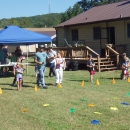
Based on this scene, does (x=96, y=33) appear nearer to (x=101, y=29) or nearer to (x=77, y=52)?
(x=101, y=29)

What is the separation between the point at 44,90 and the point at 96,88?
6.25 feet

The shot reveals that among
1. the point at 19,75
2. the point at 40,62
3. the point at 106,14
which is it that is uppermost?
the point at 106,14

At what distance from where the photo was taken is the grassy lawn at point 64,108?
21.6 ft

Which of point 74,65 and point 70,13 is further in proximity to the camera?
point 70,13

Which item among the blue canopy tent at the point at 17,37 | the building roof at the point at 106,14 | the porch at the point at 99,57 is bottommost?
the porch at the point at 99,57

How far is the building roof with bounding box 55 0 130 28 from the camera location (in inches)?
845

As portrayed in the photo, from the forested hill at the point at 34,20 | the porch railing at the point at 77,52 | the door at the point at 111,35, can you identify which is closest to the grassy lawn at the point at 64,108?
the porch railing at the point at 77,52

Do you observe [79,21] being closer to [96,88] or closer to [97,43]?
[97,43]

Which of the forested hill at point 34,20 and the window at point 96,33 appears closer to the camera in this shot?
the window at point 96,33

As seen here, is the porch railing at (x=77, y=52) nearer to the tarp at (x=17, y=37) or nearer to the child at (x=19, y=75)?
the tarp at (x=17, y=37)

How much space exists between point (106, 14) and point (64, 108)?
Result: 16.4m

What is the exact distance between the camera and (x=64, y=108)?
812 centimetres

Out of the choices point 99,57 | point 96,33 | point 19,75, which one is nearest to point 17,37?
point 19,75

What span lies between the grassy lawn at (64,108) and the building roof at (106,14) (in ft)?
34.2
